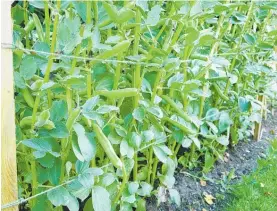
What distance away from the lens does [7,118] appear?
1.15 meters

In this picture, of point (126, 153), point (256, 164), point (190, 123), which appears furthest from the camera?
point (256, 164)

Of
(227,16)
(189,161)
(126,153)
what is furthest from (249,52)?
(126,153)

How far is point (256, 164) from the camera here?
9.07 ft

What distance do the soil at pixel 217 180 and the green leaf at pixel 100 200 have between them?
0.65m

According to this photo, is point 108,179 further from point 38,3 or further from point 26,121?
point 38,3

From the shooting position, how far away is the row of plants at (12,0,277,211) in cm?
126

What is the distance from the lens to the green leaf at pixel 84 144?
1267 mm

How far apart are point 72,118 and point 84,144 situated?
9cm

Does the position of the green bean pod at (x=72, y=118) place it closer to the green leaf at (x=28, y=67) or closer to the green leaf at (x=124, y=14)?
the green leaf at (x=28, y=67)

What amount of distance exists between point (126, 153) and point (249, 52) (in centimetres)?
129

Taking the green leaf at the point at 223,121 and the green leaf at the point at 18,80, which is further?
the green leaf at the point at 223,121

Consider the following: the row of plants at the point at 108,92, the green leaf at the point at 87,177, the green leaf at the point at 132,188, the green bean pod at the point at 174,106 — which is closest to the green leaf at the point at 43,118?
the row of plants at the point at 108,92

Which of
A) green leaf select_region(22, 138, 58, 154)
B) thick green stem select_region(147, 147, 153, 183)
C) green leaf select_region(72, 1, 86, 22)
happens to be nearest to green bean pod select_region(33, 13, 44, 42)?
green leaf select_region(72, 1, 86, 22)

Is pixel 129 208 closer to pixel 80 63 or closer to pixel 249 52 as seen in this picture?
pixel 80 63
